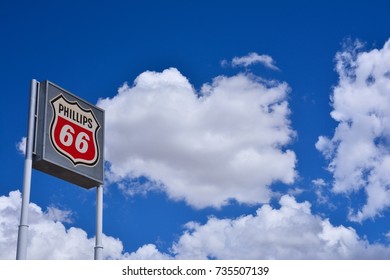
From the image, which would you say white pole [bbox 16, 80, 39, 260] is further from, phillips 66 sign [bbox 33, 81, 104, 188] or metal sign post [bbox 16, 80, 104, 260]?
phillips 66 sign [bbox 33, 81, 104, 188]

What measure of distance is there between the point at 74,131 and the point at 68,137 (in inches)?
21.0

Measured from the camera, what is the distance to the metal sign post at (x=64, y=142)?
1964 cm

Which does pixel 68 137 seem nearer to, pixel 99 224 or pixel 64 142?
pixel 64 142

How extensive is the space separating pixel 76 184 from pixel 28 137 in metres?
3.34

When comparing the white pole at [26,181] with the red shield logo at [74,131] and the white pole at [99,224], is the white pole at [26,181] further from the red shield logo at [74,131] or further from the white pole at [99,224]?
the white pole at [99,224]

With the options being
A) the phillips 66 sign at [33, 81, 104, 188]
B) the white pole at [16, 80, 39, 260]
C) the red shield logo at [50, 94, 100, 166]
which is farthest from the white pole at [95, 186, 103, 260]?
the white pole at [16, 80, 39, 260]

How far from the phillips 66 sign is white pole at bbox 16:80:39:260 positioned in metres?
0.25

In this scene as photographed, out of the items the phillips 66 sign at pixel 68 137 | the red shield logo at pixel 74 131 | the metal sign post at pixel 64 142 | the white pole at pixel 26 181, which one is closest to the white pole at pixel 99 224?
the metal sign post at pixel 64 142

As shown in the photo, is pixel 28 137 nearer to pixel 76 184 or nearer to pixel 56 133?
pixel 56 133

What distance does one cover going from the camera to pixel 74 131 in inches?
860

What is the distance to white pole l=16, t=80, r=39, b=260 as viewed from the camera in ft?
58.0
